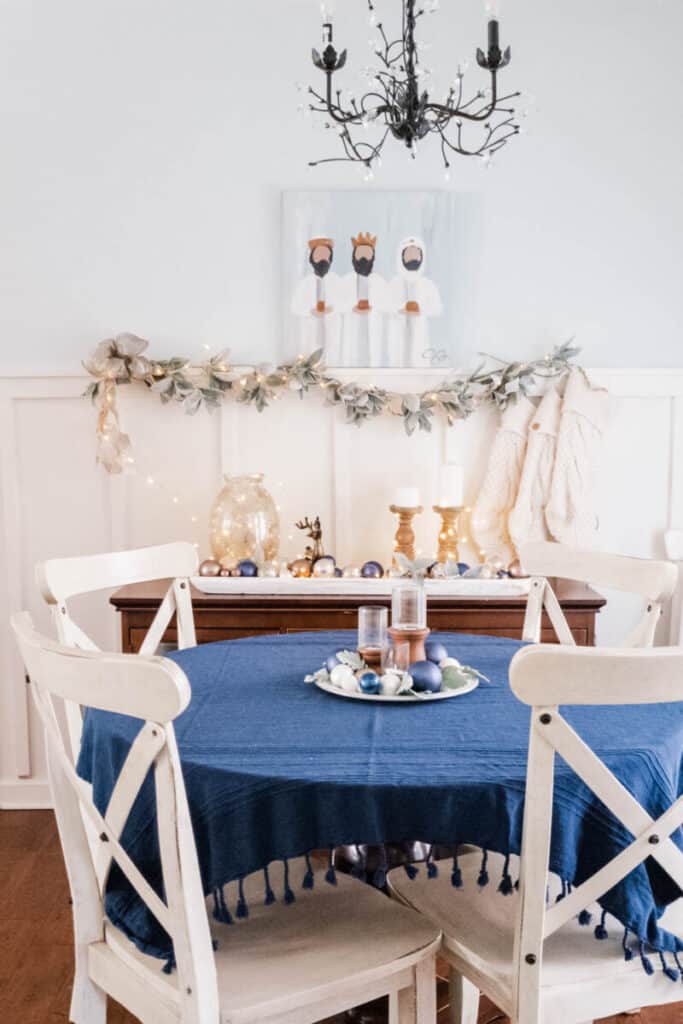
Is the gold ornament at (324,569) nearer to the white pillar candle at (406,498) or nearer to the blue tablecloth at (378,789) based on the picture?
the white pillar candle at (406,498)

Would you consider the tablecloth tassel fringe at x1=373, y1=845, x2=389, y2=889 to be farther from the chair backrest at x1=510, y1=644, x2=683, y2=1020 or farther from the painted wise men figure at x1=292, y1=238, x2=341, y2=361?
the painted wise men figure at x1=292, y1=238, x2=341, y2=361

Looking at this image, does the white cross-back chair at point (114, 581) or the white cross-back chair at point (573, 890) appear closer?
the white cross-back chair at point (573, 890)

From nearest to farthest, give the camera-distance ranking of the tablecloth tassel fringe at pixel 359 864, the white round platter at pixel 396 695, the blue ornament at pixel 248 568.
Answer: the white round platter at pixel 396 695 < the tablecloth tassel fringe at pixel 359 864 < the blue ornament at pixel 248 568

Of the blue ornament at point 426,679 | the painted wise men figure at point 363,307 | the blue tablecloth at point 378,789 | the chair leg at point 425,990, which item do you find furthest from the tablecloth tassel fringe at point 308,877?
the painted wise men figure at point 363,307

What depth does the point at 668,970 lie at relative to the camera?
1432 millimetres

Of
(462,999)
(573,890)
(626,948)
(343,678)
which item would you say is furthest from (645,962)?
(343,678)

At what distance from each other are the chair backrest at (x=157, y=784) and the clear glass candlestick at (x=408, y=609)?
646 millimetres

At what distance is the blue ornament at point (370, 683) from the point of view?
5.71ft

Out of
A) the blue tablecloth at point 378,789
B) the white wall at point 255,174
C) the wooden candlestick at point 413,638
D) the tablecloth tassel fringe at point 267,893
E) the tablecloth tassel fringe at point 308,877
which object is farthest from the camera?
the white wall at point 255,174

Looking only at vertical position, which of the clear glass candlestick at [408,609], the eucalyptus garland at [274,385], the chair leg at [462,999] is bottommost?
the chair leg at [462,999]

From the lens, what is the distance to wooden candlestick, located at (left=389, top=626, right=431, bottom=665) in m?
1.82

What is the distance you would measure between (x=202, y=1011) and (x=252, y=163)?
267 centimetres

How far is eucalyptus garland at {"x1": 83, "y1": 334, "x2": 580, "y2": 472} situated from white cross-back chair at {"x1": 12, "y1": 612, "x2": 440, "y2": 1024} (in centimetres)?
168

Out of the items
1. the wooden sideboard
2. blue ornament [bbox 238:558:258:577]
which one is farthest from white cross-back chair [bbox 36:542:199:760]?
blue ornament [bbox 238:558:258:577]
